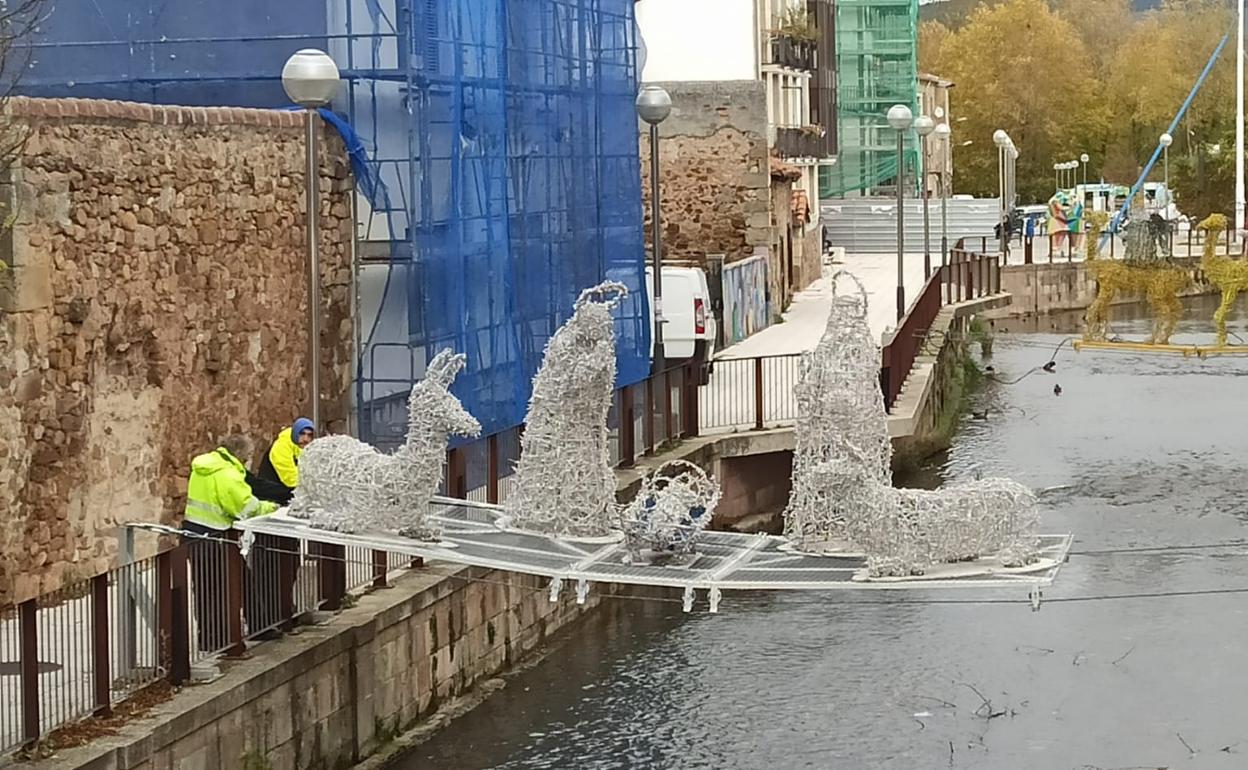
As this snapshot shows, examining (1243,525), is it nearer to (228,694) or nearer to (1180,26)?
(228,694)

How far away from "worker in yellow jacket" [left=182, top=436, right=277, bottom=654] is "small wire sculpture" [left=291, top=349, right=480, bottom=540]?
0.40m

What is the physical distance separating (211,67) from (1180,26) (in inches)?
2872

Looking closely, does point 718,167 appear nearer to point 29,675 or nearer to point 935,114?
point 29,675

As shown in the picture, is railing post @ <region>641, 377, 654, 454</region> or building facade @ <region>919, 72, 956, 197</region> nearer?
railing post @ <region>641, 377, 654, 454</region>

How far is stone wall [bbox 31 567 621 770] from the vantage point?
42.8ft

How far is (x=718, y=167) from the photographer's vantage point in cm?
4222

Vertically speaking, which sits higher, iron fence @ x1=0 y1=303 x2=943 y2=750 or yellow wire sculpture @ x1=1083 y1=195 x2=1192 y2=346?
yellow wire sculpture @ x1=1083 y1=195 x2=1192 y2=346

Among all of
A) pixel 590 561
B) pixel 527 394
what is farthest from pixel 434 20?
pixel 590 561

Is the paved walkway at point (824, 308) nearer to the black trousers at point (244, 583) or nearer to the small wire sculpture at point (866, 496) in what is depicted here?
the small wire sculpture at point (866, 496)

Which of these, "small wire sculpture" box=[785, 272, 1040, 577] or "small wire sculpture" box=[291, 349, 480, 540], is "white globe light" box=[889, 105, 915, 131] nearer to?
"small wire sculpture" box=[785, 272, 1040, 577]

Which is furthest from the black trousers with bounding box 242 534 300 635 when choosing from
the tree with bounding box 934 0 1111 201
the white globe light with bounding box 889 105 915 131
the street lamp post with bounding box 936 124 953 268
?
the tree with bounding box 934 0 1111 201

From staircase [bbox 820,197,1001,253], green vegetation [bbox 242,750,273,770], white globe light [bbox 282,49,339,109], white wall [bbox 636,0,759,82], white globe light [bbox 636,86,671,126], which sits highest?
white wall [bbox 636,0,759,82]

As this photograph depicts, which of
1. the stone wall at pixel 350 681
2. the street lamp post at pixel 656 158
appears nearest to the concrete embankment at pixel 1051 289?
the street lamp post at pixel 656 158

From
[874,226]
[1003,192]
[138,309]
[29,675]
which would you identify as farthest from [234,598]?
[1003,192]
